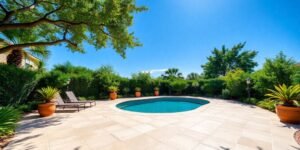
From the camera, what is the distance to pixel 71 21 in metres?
6.82

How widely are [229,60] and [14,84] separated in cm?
3227

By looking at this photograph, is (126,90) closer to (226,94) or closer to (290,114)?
(226,94)

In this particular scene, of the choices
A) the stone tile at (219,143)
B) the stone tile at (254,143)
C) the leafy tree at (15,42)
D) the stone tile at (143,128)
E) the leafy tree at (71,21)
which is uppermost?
the leafy tree at (71,21)

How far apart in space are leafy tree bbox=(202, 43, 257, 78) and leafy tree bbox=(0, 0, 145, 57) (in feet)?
84.4

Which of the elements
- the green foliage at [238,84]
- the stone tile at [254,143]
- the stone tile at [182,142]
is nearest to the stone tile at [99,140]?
the stone tile at [182,142]

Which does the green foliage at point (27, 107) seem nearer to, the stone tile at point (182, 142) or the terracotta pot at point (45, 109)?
the terracotta pot at point (45, 109)

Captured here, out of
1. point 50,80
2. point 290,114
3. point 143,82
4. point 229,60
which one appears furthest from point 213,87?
point 229,60

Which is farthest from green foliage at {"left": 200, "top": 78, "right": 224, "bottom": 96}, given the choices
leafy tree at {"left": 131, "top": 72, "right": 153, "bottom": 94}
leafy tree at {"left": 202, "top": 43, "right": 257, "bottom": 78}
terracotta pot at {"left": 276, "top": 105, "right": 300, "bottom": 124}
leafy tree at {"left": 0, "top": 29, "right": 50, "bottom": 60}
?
leafy tree at {"left": 202, "top": 43, "right": 257, "bottom": 78}

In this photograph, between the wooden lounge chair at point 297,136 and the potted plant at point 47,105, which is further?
the potted plant at point 47,105

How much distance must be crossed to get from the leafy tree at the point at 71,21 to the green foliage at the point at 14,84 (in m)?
1.16

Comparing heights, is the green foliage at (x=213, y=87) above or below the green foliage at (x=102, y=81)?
below

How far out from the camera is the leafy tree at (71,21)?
6.01 meters

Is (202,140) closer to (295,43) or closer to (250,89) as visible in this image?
(250,89)

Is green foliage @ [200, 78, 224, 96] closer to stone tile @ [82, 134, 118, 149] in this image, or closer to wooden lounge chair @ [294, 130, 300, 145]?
wooden lounge chair @ [294, 130, 300, 145]
